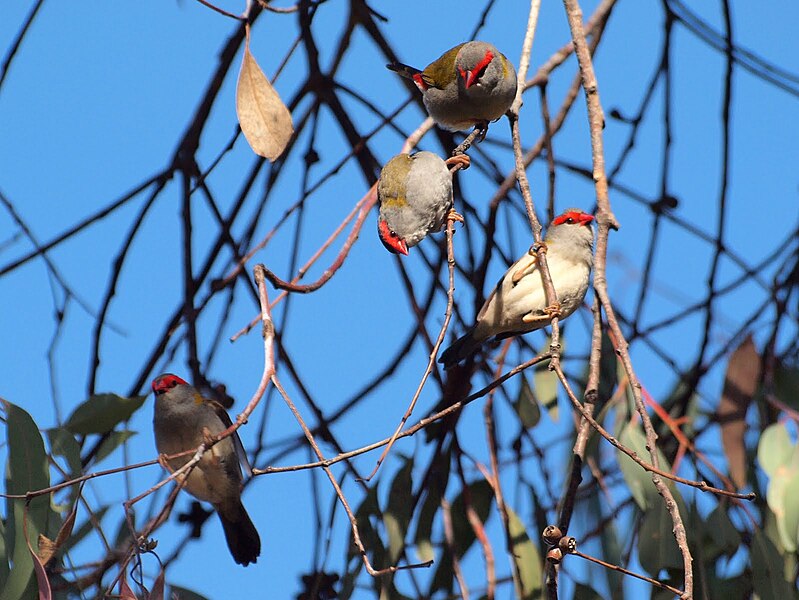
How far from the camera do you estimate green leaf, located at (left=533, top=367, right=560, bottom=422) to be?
3538mm

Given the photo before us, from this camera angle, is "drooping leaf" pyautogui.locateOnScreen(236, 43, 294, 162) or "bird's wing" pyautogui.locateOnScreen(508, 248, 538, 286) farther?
"bird's wing" pyautogui.locateOnScreen(508, 248, 538, 286)

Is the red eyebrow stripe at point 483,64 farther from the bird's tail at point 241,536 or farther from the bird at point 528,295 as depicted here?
the bird's tail at point 241,536

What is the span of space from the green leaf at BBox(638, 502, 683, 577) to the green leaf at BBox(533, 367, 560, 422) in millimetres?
636

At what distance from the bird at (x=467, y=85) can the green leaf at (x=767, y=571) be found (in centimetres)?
149

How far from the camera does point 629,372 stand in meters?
2.11

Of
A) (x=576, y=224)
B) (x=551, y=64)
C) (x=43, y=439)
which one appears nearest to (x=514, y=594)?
(x=576, y=224)

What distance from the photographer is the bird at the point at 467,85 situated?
10.2ft

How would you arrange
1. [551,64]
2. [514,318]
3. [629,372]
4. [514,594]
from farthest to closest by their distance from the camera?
[551,64]
[514,594]
[514,318]
[629,372]

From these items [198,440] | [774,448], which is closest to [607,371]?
[774,448]

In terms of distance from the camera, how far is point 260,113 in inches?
106

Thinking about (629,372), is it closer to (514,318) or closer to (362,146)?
(514,318)

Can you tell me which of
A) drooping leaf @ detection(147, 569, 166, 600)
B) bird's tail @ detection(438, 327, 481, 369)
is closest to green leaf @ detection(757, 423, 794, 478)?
bird's tail @ detection(438, 327, 481, 369)

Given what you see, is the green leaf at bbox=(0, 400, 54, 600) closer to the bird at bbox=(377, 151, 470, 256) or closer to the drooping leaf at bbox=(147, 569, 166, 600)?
the drooping leaf at bbox=(147, 569, 166, 600)

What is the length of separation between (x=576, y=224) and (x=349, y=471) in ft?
3.43
